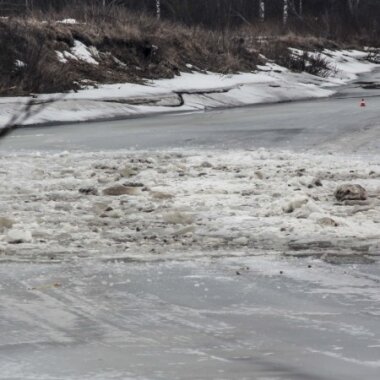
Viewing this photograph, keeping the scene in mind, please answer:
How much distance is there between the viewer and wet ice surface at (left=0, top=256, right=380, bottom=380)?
3.87 meters

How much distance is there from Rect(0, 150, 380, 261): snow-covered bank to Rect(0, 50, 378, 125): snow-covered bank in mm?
7083

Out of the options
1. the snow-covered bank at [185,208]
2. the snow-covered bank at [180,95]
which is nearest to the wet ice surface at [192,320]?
the snow-covered bank at [185,208]

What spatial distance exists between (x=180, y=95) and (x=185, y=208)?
14.7 m

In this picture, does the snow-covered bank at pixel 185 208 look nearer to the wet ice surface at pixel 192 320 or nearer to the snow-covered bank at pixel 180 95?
the wet ice surface at pixel 192 320

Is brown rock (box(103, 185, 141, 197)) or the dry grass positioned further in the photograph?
the dry grass

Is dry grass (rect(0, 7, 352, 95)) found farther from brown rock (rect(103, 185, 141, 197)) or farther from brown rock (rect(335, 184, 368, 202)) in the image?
brown rock (rect(335, 184, 368, 202))

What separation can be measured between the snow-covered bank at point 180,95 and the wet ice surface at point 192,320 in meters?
11.3

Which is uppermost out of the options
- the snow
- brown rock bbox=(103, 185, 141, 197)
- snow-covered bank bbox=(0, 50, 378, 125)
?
the snow

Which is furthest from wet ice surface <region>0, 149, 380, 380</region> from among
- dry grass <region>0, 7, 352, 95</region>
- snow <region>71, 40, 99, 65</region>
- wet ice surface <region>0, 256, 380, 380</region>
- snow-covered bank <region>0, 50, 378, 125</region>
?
snow <region>71, 40, 99, 65</region>

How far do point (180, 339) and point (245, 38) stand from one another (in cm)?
2869

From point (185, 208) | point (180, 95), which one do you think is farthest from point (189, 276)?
point (180, 95)

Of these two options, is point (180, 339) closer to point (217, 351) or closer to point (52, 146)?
point (217, 351)

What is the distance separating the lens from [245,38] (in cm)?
3225

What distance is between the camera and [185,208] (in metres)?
7.55
